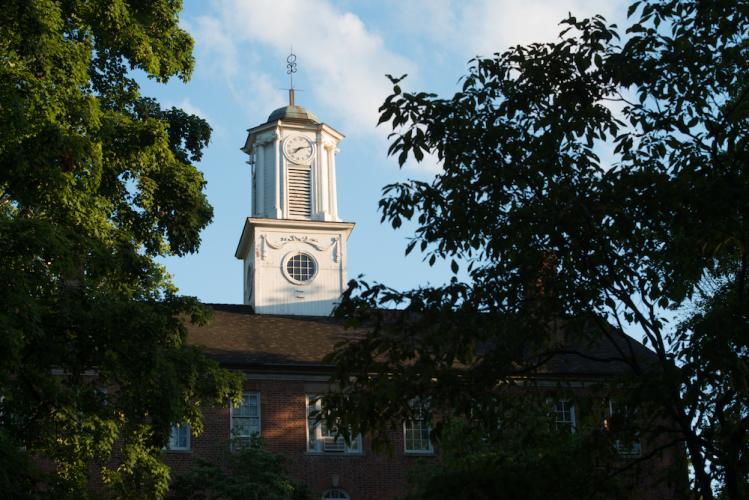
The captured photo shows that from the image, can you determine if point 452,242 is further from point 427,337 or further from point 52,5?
point 52,5

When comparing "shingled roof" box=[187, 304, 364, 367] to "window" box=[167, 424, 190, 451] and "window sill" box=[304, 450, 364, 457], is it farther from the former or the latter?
"window sill" box=[304, 450, 364, 457]

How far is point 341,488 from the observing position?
98.4ft

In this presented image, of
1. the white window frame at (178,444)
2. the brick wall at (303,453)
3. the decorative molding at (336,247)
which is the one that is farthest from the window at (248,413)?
the decorative molding at (336,247)

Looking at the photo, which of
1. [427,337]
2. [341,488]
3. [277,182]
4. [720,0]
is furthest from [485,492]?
[277,182]

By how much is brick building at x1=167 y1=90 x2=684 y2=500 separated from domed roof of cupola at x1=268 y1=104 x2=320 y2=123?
0.05 metres

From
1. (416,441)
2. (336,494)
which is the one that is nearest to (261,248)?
(416,441)

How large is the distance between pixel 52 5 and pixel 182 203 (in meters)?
4.00

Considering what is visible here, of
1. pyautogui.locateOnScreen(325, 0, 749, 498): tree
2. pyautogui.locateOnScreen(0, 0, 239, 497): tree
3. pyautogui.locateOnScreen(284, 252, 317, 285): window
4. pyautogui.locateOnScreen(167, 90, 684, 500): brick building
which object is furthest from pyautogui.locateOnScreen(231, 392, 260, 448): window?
pyautogui.locateOnScreen(325, 0, 749, 498): tree

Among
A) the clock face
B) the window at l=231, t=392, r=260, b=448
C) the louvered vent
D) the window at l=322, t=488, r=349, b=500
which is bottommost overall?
the window at l=322, t=488, r=349, b=500

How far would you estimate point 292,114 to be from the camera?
127 ft

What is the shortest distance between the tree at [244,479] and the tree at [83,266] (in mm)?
5310

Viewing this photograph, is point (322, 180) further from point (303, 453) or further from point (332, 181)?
point (303, 453)

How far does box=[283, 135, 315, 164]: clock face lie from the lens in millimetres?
38000

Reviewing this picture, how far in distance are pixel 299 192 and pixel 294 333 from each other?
6.35m
